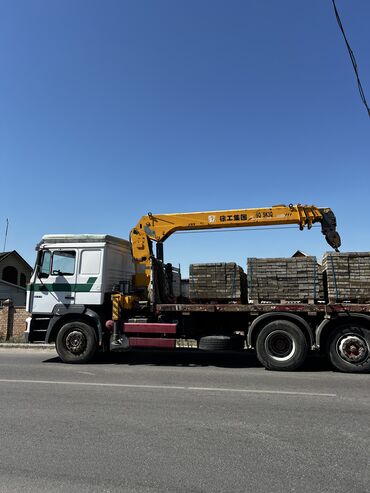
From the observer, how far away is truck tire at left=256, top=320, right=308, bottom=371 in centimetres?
976

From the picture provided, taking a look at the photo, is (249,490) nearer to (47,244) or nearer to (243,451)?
(243,451)

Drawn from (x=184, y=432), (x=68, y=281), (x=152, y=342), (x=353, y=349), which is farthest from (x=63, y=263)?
(x=353, y=349)

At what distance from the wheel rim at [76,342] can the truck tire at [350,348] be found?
587 centimetres

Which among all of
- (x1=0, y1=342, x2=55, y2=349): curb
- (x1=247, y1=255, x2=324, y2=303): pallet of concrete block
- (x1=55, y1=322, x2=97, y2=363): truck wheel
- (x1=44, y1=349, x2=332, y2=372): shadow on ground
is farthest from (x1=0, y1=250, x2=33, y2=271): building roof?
(x1=247, y1=255, x2=324, y2=303): pallet of concrete block

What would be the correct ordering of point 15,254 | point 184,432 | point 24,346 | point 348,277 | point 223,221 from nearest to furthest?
1. point 184,432
2. point 348,277
3. point 223,221
4. point 24,346
5. point 15,254

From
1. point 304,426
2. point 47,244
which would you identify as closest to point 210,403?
point 304,426

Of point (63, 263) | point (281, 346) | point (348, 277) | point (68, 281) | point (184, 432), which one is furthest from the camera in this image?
point (63, 263)

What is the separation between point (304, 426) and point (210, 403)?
1.69 m

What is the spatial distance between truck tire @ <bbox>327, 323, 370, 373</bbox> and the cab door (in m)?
6.44

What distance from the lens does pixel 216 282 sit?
429 inches

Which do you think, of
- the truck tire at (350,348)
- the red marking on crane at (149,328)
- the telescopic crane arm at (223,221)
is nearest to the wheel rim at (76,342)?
the red marking on crane at (149,328)

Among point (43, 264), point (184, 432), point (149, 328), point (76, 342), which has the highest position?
point (43, 264)

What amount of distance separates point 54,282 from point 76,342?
169 cm

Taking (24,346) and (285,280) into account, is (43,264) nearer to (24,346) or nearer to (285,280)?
(24,346)
